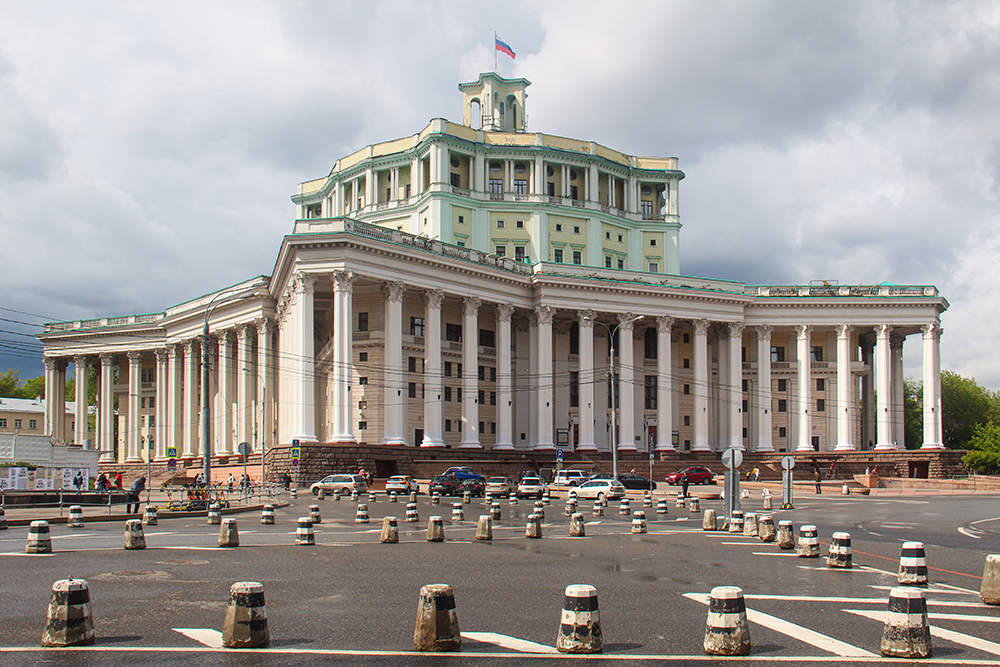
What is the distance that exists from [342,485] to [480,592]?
38.7 m

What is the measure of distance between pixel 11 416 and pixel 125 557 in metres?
121

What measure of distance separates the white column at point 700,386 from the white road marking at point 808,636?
222ft

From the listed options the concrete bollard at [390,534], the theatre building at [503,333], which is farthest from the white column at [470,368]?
the concrete bollard at [390,534]

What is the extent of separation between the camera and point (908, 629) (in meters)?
9.02

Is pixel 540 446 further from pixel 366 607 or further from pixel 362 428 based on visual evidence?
pixel 366 607

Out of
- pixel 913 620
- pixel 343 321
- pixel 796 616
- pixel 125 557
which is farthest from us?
pixel 343 321

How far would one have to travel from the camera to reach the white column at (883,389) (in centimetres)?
7944

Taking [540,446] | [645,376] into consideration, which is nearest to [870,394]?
[645,376]

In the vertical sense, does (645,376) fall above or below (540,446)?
above

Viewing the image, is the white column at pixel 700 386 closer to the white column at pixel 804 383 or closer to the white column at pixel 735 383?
the white column at pixel 735 383

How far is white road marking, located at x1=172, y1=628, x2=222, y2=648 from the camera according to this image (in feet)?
31.8

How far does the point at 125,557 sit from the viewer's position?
722 inches

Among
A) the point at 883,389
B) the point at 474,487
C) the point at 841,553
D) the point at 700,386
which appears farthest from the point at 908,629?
the point at 883,389

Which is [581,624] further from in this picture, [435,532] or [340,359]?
[340,359]
